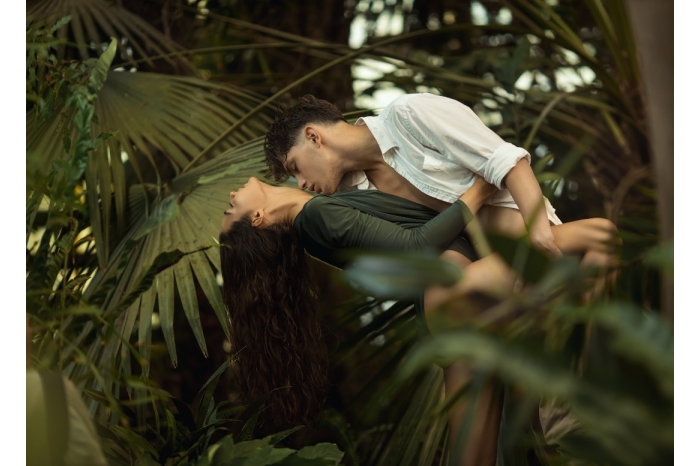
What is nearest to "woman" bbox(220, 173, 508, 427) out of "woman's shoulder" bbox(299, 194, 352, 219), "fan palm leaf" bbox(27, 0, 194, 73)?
"woman's shoulder" bbox(299, 194, 352, 219)

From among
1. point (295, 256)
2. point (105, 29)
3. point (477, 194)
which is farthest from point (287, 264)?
point (105, 29)

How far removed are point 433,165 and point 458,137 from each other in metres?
0.08

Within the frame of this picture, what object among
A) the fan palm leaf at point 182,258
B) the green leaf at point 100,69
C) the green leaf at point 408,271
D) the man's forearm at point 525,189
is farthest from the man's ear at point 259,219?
the green leaf at point 408,271

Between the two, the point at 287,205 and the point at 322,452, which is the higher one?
the point at 287,205

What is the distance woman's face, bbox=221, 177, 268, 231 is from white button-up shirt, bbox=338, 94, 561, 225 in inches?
11.6

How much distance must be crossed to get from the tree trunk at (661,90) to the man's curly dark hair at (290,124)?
72 centimetres

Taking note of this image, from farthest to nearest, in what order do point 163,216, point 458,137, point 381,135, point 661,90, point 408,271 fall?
1. point 381,135
2. point 458,137
3. point 163,216
4. point 661,90
5. point 408,271

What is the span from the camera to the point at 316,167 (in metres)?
1.71

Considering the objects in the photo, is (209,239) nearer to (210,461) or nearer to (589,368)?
(210,461)

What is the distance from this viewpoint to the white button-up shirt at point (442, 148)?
5.19 feet

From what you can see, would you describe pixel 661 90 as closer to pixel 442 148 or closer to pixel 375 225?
pixel 442 148

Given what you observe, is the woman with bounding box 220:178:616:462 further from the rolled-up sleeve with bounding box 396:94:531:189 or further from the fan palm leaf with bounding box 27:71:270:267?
the fan palm leaf with bounding box 27:71:270:267

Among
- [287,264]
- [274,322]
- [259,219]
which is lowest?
[274,322]
